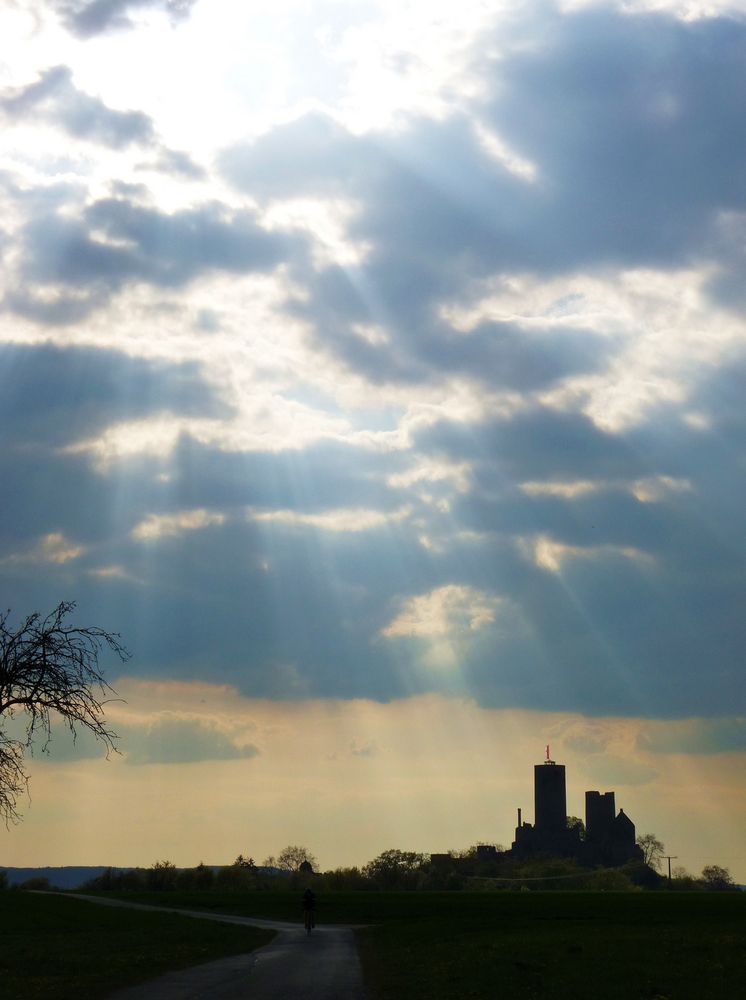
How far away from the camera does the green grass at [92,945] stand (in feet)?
90.1

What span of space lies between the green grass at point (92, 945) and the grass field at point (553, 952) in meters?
5.80

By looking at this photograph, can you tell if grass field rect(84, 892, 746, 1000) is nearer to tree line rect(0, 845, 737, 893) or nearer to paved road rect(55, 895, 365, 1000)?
paved road rect(55, 895, 365, 1000)

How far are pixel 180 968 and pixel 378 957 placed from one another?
7.18 metres

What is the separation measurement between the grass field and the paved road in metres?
0.87

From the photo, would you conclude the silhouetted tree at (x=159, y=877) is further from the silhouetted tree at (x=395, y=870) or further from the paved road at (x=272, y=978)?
the paved road at (x=272, y=978)

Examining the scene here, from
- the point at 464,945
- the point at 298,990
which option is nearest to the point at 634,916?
the point at 464,945

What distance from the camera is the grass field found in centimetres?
2550

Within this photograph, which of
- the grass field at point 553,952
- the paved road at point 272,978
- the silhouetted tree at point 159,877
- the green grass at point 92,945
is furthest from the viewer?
the silhouetted tree at point 159,877

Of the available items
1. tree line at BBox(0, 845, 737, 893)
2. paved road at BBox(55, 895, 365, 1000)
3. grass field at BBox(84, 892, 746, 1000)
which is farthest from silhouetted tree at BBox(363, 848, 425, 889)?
paved road at BBox(55, 895, 365, 1000)

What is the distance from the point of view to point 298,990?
2598 centimetres

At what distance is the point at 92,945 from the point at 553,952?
1578 centimetres

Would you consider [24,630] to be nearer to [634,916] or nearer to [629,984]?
[629,984]

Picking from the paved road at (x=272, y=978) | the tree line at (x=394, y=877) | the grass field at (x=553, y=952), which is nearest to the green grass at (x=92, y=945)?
the paved road at (x=272, y=978)

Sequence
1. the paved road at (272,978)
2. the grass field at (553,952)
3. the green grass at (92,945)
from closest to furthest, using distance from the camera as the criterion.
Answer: the paved road at (272,978) < the grass field at (553,952) < the green grass at (92,945)
